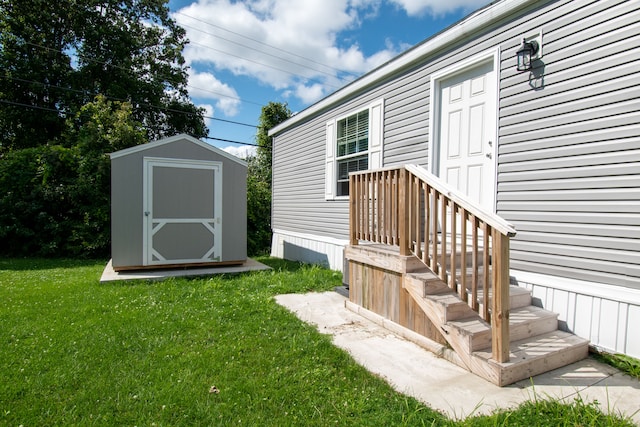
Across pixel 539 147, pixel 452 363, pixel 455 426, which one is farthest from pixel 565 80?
pixel 455 426

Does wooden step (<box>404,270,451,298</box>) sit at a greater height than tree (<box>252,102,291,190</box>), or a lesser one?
lesser

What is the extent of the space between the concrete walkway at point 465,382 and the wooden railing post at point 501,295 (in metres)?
0.25

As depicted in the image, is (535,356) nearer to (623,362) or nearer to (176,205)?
(623,362)

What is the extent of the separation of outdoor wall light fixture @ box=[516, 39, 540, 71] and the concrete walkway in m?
2.70

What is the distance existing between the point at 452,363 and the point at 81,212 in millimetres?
9501

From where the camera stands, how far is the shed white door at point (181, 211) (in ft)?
19.8

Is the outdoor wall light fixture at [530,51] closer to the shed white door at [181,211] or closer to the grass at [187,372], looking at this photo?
the grass at [187,372]

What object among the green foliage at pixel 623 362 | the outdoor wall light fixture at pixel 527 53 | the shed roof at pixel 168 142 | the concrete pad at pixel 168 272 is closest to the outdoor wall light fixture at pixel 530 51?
the outdoor wall light fixture at pixel 527 53

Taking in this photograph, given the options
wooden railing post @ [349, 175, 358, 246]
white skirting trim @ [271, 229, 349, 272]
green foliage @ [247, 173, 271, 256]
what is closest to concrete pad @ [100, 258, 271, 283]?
white skirting trim @ [271, 229, 349, 272]

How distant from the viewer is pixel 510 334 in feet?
9.04

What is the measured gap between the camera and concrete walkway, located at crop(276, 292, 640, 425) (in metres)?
2.11

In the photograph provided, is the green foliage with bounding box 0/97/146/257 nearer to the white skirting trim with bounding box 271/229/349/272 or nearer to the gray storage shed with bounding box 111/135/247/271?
the gray storage shed with bounding box 111/135/247/271

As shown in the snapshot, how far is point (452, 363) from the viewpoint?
270cm

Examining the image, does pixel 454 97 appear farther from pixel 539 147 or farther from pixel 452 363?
pixel 452 363
